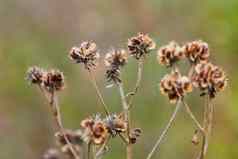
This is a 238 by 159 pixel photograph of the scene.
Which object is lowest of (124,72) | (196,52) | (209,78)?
(209,78)

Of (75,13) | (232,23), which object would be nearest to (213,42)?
(232,23)

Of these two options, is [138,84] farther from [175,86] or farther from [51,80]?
[51,80]

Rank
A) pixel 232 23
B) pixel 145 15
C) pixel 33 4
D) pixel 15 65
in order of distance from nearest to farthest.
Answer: pixel 232 23
pixel 15 65
pixel 145 15
pixel 33 4

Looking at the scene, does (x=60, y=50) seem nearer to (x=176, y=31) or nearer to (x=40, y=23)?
(x=40, y=23)

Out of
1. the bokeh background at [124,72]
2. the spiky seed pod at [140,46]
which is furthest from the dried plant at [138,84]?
the bokeh background at [124,72]

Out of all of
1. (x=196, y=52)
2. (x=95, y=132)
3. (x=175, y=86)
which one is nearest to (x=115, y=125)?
(x=95, y=132)

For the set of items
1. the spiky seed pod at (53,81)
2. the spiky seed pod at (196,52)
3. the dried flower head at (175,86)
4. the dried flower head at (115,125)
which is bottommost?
the dried flower head at (115,125)

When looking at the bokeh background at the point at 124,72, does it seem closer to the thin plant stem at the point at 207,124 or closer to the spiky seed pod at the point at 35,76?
the spiky seed pod at the point at 35,76
